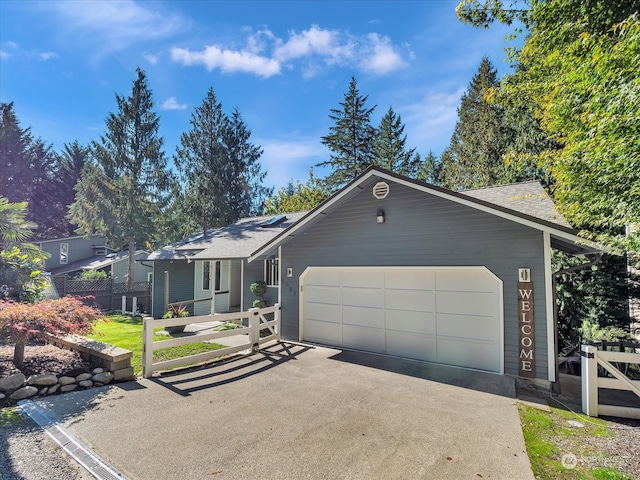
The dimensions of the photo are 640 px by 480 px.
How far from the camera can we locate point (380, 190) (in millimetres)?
8422

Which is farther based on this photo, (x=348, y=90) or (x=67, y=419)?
(x=348, y=90)

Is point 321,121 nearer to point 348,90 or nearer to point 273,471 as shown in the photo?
point 348,90

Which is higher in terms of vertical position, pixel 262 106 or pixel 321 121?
pixel 321 121

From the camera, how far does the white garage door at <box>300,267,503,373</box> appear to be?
7.09m

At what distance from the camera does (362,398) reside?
18.3ft

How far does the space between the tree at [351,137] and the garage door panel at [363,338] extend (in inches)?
861

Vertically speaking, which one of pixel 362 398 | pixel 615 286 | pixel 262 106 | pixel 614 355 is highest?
pixel 262 106

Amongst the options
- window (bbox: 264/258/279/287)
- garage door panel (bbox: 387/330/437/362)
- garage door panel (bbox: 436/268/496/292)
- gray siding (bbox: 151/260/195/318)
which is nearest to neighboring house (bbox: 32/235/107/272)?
gray siding (bbox: 151/260/195/318)

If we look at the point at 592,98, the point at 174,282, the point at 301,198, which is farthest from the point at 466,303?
the point at 301,198

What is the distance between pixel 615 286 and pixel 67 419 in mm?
13539

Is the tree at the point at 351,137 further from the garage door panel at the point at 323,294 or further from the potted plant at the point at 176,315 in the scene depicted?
the garage door panel at the point at 323,294

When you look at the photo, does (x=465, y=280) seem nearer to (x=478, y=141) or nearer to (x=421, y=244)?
(x=421, y=244)

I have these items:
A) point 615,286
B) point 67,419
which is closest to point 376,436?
point 67,419

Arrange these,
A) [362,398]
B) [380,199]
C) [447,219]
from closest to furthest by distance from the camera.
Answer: [362,398] < [447,219] < [380,199]
